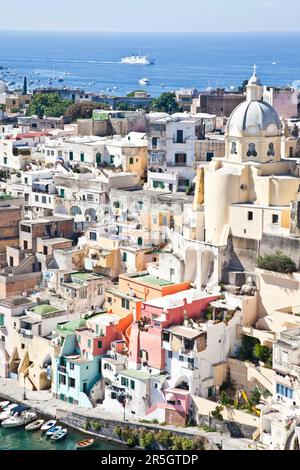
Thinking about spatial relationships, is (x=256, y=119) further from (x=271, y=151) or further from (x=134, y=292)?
(x=134, y=292)

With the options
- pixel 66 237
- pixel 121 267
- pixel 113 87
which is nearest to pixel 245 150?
pixel 121 267

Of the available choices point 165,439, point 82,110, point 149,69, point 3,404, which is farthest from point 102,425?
point 149,69

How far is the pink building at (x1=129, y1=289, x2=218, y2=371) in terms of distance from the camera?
20.5 m

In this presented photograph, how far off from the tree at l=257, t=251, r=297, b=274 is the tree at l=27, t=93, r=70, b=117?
23.8 meters

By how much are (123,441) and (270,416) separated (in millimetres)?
3017

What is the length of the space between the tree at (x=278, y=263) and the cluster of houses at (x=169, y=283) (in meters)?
0.11

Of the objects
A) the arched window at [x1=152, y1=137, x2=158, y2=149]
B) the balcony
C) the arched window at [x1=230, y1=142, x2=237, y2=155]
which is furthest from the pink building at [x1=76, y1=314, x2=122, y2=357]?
the arched window at [x1=152, y1=137, x2=158, y2=149]

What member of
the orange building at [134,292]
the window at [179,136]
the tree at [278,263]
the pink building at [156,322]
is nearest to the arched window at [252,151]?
the tree at [278,263]

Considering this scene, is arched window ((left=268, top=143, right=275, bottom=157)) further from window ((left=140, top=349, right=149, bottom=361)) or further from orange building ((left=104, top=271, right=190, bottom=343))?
window ((left=140, top=349, right=149, bottom=361))

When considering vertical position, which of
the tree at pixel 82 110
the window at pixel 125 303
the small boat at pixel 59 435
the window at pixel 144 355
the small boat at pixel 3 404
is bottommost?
the small boat at pixel 59 435

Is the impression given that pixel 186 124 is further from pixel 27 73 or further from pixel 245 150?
pixel 27 73

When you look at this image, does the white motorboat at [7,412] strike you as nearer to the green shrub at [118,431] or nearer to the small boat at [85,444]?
the small boat at [85,444]

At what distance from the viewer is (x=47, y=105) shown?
4725 cm

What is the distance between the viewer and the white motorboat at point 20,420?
67.1 ft
